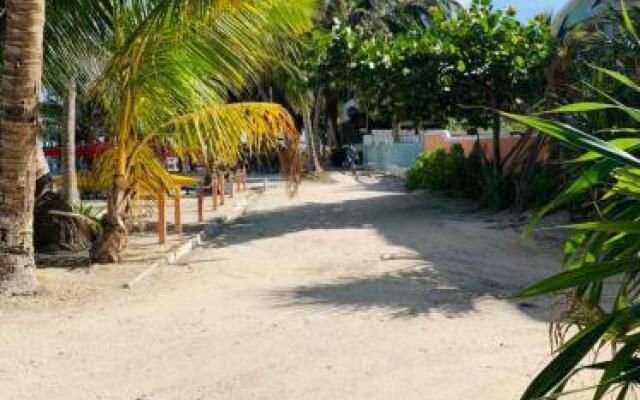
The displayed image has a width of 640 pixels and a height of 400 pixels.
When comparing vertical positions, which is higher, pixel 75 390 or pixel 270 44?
pixel 270 44

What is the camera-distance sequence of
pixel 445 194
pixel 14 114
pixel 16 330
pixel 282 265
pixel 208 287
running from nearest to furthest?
1. pixel 16 330
2. pixel 14 114
3. pixel 208 287
4. pixel 282 265
5. pixel 445 194

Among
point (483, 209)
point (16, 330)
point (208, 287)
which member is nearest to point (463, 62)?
point (483, 209)

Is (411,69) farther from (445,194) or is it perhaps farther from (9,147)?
(9,147)

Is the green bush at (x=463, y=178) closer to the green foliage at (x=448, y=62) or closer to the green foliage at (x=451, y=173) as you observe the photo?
the green foliage at (x=451, y=173)

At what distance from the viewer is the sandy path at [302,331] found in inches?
223

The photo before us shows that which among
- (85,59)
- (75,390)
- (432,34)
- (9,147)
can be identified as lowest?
(75,390)

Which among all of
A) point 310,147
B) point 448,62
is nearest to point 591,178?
point 448,62

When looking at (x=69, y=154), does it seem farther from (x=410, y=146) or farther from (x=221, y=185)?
(x=410, y=146)

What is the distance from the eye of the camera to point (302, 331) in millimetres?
7227

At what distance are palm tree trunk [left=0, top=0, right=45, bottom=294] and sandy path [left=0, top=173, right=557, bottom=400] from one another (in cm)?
71

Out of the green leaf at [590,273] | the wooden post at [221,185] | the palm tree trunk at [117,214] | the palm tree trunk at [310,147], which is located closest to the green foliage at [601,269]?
the green leaf at [590,273]

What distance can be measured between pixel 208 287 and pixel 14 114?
2814 mm

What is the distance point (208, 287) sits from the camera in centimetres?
966

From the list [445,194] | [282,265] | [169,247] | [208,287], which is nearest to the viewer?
[208,287]
